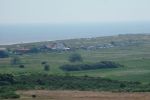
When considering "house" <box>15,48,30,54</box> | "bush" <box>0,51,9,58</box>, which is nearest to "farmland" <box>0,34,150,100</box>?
"bush" <box>0,51,9,58</box>

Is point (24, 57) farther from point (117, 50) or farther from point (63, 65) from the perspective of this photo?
point (117, 50)

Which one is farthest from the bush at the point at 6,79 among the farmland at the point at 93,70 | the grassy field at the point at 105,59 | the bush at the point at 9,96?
the grassy field at the point at 105,59

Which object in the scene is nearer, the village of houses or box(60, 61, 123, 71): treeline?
box(60, 61, 123, 71): treeline

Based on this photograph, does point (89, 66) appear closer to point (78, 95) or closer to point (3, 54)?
point (3, 54)

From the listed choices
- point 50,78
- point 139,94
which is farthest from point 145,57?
point 139,94

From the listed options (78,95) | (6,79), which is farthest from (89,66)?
(78,95)

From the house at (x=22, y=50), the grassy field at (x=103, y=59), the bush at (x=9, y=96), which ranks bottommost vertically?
the grassy field at (x=103, y=59)

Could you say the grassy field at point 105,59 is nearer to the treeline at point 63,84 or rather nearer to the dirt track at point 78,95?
the treeline at point 63,84

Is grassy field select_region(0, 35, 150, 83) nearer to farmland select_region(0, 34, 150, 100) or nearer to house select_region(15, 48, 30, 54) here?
farmland select_region(0, 34, 150, 100)
